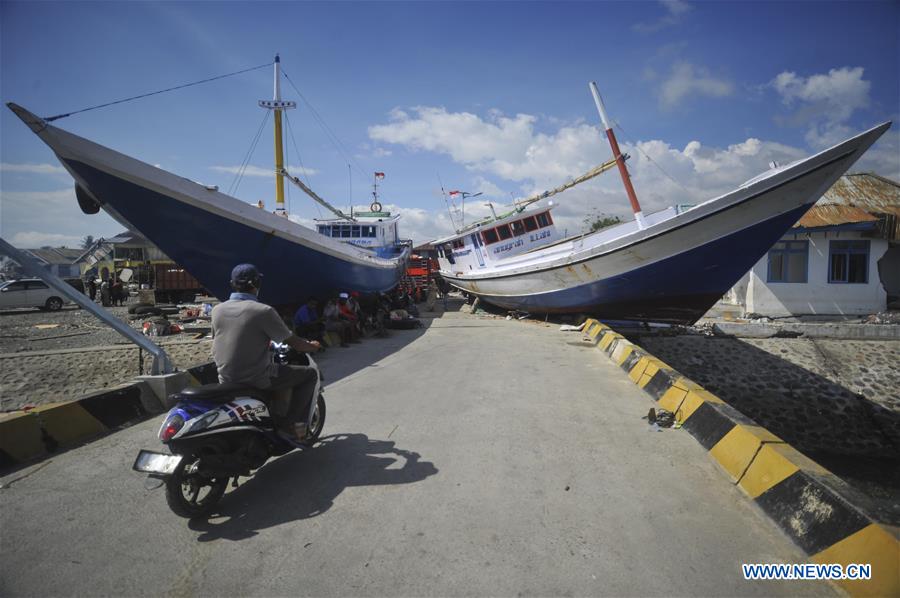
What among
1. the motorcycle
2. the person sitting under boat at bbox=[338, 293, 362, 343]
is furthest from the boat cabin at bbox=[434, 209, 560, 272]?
the motorcycle

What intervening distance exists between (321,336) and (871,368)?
37.8 feet

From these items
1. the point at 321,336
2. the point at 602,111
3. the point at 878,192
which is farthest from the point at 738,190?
the point at 878,192

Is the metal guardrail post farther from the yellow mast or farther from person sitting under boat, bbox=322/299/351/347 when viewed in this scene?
the yellow mast

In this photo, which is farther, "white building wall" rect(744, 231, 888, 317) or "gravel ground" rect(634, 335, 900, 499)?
"white building wall" rect(744, 231, 888, 317)

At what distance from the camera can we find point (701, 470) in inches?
123

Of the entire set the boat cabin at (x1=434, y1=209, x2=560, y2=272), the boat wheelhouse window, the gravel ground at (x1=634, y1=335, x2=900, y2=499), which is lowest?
the gravel ground at (x1=634, y1=335, x2=900, y2=499)

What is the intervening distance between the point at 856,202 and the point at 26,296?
102ft

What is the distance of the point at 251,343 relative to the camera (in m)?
2.97

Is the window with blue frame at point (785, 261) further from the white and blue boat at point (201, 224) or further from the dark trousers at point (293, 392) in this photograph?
the dark trousers at point (293, 392)

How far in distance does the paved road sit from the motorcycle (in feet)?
0.62

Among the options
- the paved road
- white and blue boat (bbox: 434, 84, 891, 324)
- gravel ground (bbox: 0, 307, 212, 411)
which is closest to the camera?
the paved road

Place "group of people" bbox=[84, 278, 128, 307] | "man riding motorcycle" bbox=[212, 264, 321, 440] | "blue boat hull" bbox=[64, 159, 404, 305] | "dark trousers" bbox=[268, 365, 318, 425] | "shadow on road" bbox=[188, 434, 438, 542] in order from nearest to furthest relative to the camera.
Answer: "shadow on road" bbox=[188, 434, 438, 542], "man riding motorcycle" bbox=[212, 264, 321, 440], "dark trousers" bbox=[268, 365, 318, 425], "blue boat hull" bbox=[64, 159, 404, 305], "group of people" bbox=[84, 278, 128, 307]

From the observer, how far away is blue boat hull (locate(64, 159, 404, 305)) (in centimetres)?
623

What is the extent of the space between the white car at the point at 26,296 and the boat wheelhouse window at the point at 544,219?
733 inches
